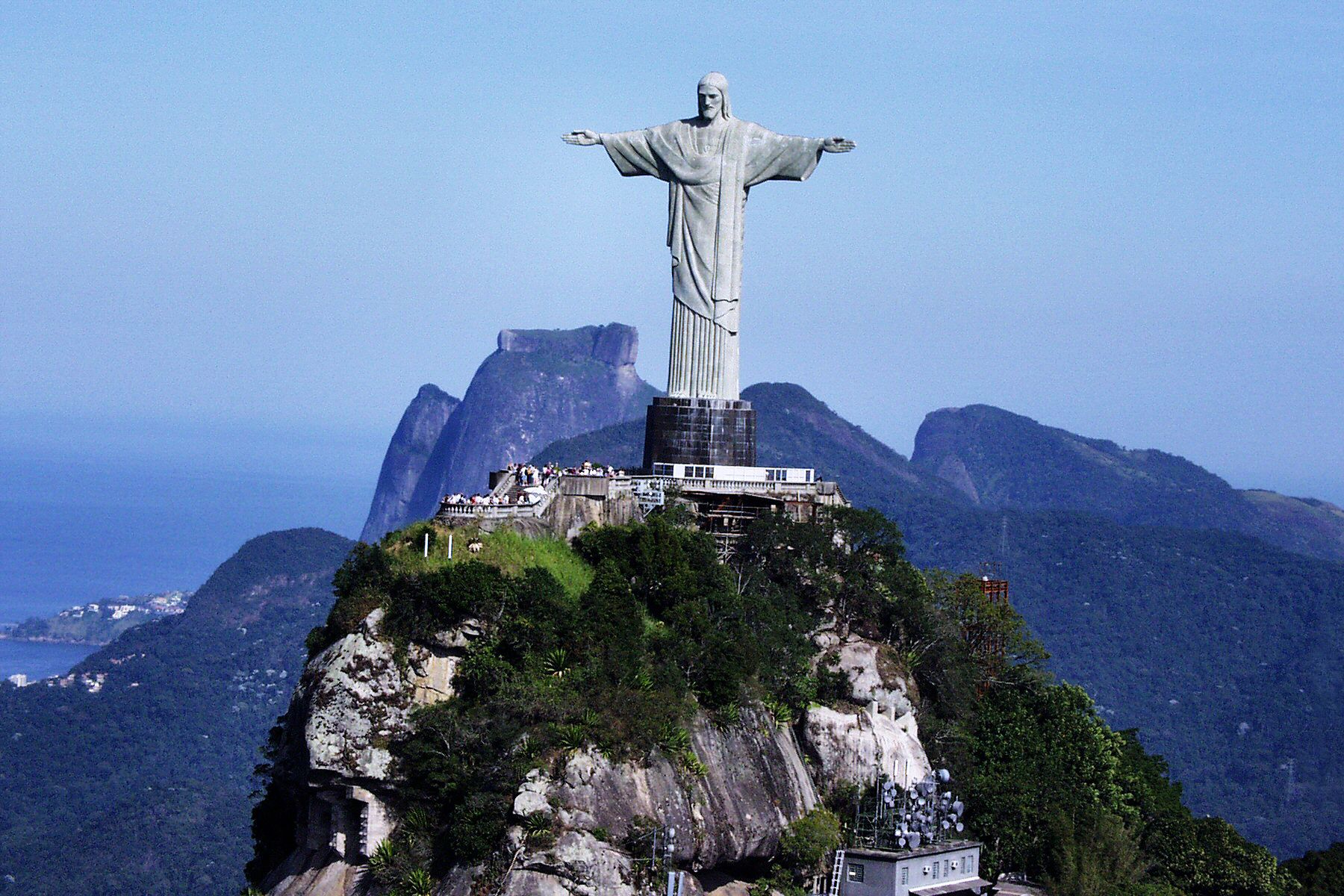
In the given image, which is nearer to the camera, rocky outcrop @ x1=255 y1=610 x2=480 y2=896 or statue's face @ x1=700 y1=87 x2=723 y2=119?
rocky outcrop @ x1=255 y1=610 x2=480 y2=896

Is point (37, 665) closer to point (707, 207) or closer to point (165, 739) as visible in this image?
point (165, 739)

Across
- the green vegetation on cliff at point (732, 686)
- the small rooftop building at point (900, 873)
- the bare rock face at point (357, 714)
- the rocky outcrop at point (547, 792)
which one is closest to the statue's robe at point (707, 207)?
the green vegetation on cliff at point (732, 686)

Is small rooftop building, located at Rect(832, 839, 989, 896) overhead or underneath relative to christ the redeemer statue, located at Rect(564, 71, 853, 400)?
underneath

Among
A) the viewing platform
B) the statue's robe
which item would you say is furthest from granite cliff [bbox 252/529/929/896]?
the statue's robe

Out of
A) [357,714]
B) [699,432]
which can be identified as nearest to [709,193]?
[699,432]

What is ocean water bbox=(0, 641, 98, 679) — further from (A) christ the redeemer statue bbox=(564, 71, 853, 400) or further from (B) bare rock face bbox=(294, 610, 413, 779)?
(B) bare rock face bbox=(294, 610, 413, 779)

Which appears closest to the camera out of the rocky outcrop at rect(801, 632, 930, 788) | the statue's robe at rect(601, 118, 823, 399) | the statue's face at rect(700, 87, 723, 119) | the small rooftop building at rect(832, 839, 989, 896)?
the small rooftop building at rect(832, 839, 989, 896)

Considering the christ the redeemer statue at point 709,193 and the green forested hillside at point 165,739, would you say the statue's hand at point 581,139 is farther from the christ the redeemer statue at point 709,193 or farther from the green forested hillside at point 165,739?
the green forested hillside at point 165,739
